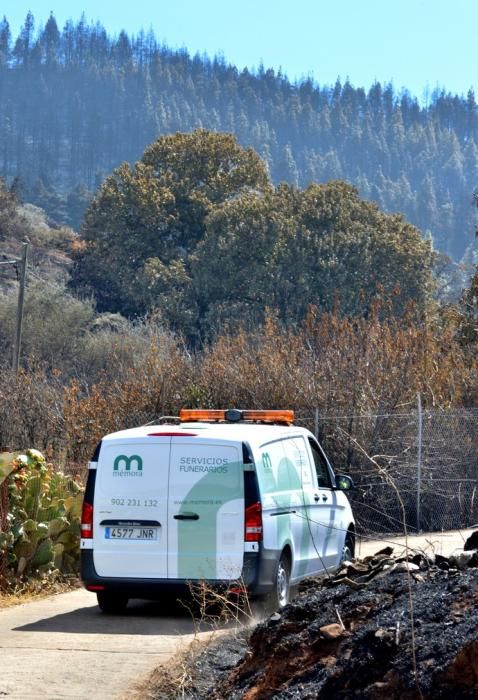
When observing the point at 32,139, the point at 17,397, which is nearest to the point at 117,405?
the point at 17,397

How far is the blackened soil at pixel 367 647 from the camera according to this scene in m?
6.05

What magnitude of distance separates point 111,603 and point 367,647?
571cm

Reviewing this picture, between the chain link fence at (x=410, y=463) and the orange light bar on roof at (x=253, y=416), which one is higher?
the orange light bar on roof at (x=253, y=416)

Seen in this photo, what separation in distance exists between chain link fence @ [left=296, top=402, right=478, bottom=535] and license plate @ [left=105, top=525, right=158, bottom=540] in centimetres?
814

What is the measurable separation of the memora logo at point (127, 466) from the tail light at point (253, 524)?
1.11 m

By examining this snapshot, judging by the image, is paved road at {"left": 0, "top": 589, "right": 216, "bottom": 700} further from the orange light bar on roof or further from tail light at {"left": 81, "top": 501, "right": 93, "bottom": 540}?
the orange light bar on roof

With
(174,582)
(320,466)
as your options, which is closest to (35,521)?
(174,582)

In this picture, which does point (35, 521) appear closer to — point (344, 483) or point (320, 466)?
point (320, 466)

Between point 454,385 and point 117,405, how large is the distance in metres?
6.18

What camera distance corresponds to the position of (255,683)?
7.15m

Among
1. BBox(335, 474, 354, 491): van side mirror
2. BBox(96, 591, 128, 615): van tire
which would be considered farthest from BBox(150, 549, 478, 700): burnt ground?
BBox(335, 474, 354, 491): van side mirror

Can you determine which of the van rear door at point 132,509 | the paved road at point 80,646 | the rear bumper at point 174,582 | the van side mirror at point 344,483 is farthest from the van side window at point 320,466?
the van rear door at point 132,509

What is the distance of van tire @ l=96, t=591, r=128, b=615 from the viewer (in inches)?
462

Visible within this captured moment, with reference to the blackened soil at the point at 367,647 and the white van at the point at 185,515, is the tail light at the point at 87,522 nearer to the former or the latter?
the white van at the point at 185,515
